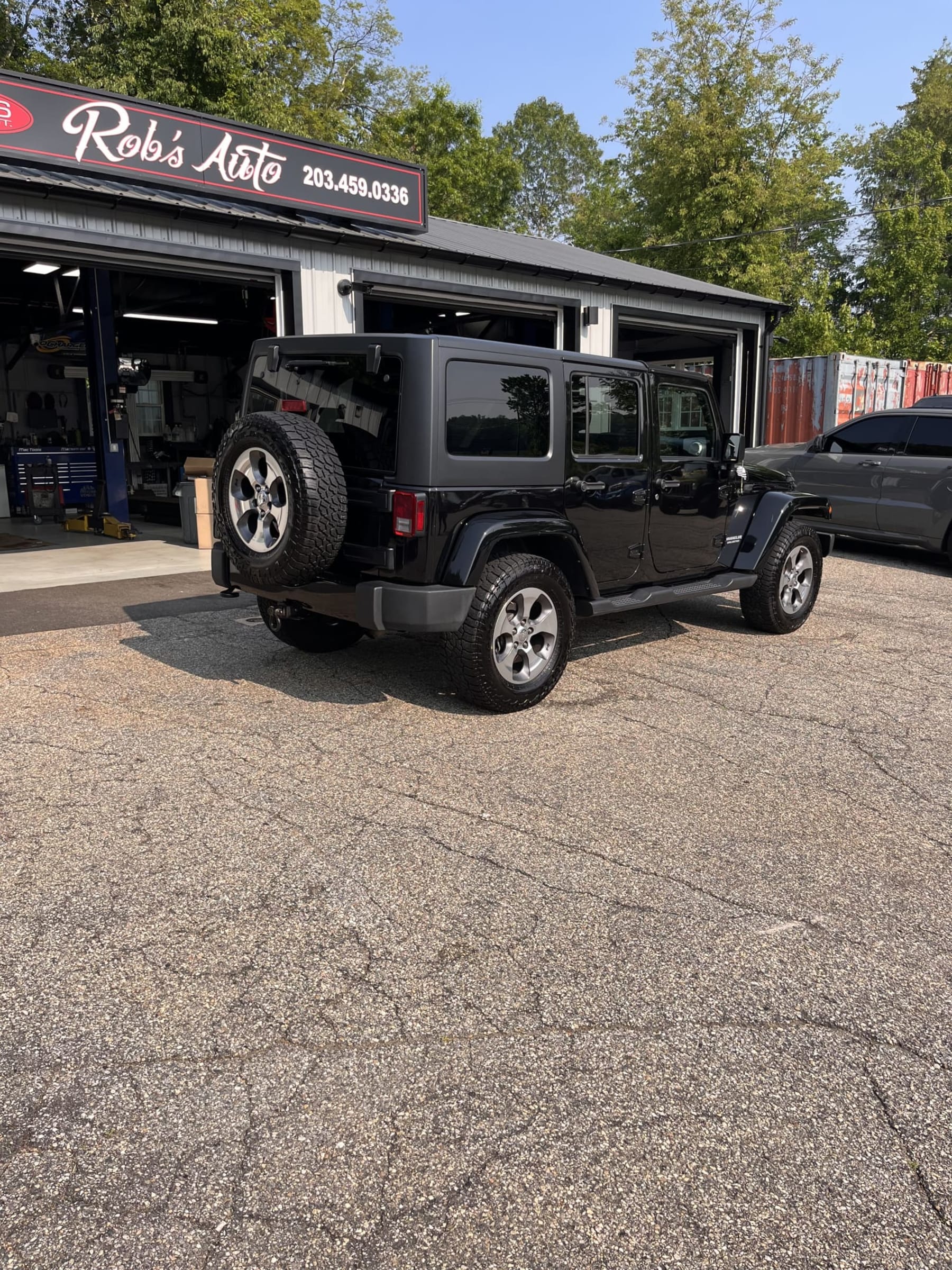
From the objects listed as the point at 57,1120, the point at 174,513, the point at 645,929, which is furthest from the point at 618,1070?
the point at 174,513

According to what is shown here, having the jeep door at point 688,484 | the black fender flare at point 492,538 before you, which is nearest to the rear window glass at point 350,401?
the black fender flare at point 492,538

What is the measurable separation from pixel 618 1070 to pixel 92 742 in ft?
10.8

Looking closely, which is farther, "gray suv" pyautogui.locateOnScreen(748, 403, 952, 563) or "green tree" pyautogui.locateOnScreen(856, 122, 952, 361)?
"green tree" pyautogui.locateOnScreen(856, 122, 952, 361)

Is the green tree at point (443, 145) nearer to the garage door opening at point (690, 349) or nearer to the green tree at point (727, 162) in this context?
the green tree at point (727, 162)

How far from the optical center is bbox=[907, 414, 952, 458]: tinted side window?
1027 cm

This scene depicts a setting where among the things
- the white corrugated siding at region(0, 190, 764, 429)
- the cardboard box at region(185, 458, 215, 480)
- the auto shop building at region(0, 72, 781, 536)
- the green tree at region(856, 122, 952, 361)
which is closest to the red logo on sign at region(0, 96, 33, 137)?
the auto shop building at region(0, 72, 781, 536)

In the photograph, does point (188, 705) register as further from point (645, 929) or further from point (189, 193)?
point (189, 193)

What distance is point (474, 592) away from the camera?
486 cm

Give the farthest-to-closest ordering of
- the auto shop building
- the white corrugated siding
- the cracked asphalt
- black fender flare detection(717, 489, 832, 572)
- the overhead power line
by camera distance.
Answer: the overhead power line, the auto shop building, the white corrugated siding, black fender flare detection(717, 489, 832, 572), the cracked asphalt

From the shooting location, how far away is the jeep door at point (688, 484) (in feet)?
20.0

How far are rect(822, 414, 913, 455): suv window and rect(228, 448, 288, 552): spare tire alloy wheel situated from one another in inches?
327

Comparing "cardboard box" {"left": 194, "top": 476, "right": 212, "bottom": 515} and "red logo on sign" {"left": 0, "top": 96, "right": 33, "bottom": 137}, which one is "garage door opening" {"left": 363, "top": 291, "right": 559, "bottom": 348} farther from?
"red logo on sign" {"left": 0, "top": 96, "right": 33, "bottom": 137}

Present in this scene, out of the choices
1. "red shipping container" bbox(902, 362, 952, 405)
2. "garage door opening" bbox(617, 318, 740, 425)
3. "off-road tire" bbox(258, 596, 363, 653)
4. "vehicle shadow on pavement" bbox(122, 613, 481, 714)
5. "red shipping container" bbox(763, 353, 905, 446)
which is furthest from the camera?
"red shipping container" bbox(902, 362, 952, 405)

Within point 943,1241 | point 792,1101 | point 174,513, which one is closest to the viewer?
point 943,1241
